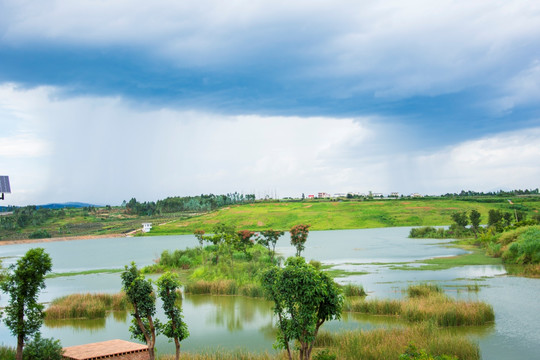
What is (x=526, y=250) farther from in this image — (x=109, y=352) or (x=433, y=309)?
(x=109, y=352)

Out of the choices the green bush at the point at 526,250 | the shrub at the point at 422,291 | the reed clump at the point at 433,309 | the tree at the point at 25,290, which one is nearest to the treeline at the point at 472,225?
the green bush at the point at 526,250

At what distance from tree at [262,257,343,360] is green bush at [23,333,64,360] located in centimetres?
777

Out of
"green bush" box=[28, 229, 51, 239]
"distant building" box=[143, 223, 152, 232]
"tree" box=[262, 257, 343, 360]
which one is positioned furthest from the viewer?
"distant building" box=[143, 223, 152, 232]

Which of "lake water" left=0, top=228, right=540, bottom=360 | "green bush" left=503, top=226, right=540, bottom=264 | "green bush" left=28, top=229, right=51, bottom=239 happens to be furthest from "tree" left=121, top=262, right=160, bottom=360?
"green bush" left=28, top=229, right=51, bottom=239

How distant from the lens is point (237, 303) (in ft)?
96.0

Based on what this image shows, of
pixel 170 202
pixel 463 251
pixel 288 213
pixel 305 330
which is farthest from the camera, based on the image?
pixel 170 202

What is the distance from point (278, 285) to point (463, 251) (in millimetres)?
44528

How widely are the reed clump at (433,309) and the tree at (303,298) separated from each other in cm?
749

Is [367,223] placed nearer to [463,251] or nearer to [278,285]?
[463,251]

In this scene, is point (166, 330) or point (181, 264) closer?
point (166, 330)

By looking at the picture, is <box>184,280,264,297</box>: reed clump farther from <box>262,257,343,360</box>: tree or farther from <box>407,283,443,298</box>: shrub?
<box>262,257,343,360</box>: tree

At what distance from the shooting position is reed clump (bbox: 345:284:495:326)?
20438 mm

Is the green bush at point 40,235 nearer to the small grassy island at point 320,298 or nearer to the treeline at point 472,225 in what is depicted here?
the small grassy island at point 320,298

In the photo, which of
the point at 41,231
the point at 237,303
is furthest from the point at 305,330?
the point at 41,231
